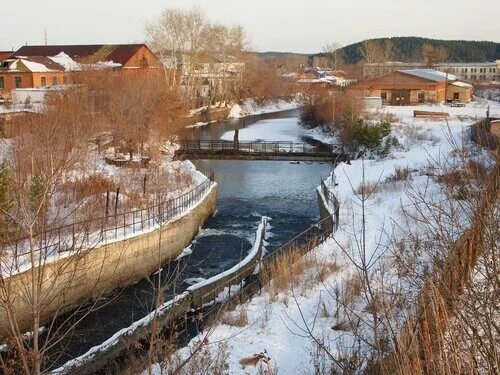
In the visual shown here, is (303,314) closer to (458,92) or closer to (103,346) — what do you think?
(103,346)

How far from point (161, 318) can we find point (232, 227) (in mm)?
9516

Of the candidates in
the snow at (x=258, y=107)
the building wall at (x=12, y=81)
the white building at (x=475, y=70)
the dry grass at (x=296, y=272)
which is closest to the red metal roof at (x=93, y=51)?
the building wall at (x=12, y=81)

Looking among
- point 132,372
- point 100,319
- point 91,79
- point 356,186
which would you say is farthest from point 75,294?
point 91,79

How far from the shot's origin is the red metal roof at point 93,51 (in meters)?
53.2

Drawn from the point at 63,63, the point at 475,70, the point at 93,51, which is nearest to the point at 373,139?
the point at 63,63

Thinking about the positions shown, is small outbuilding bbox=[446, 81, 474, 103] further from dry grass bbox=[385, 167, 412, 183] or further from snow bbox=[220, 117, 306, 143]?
dry grass bbox=[385, 167, 412, 183]

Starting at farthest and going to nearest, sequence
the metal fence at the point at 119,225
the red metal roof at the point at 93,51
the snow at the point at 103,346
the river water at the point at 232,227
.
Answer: the red metal roof at the point at 93,51
the metal fence at the point at 119,225
the river water at the point at 232,227
the snow at the point at 103,346

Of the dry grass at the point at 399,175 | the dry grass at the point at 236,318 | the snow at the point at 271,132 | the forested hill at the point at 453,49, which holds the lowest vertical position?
the dry grass at the point at 236,318

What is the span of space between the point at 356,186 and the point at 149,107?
43.5 feet

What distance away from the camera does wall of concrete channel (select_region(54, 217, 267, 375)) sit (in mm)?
9930

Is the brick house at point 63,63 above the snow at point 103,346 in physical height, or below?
above

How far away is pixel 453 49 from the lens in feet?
542

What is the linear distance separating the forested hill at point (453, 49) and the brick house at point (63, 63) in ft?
364

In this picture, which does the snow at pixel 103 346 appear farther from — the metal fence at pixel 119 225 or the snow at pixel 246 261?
the metal fence at pixel 119 225
